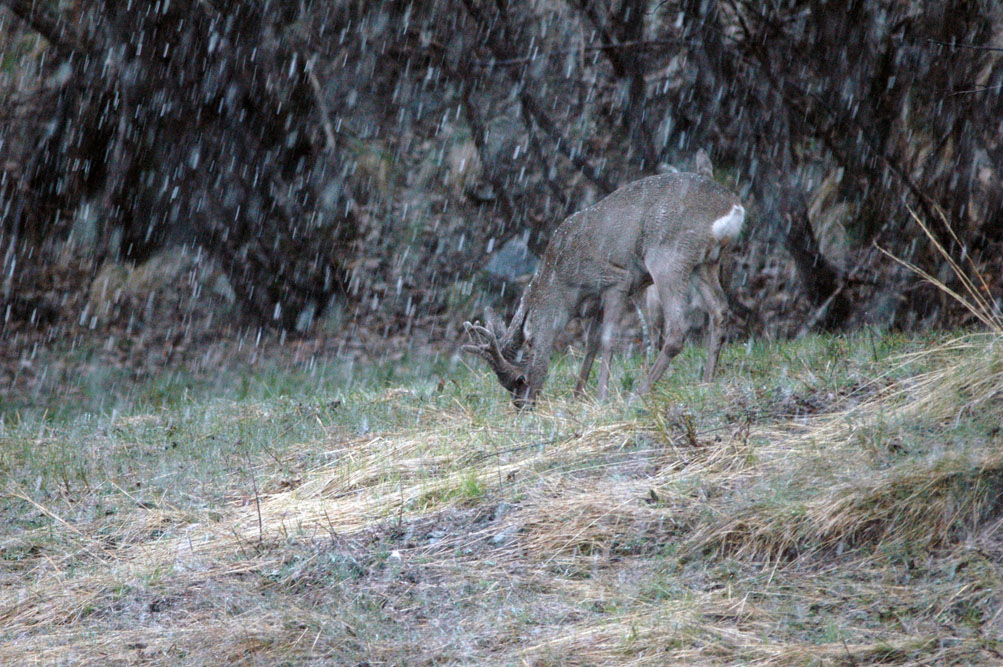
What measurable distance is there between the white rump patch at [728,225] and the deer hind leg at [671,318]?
0.41m

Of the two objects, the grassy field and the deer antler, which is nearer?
the grassy field

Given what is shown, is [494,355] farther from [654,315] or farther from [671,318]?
[654,315]

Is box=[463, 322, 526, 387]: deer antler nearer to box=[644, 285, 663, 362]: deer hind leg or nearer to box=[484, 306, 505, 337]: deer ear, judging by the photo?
box=[484, 306, 505, 337]: deer ear

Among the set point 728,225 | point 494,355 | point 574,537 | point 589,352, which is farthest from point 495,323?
point 574,537

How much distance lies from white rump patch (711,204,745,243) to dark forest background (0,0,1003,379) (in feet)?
11.7

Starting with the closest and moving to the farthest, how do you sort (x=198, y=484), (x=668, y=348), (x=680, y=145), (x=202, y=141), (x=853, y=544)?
(x=853, y=544)
(x=198, y=484)
(x=668, y=348)
(x=680, y=145)
(x=202, y=141)

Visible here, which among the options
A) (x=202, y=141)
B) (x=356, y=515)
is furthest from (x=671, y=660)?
(x=202, y=141)

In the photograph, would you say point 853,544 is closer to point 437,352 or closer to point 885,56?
point 885,56

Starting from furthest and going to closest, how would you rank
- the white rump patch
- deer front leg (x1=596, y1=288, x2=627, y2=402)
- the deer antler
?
the white rump patch, deer front leg (x1=596, y1=288, x2=627, y2=402), the deer antler

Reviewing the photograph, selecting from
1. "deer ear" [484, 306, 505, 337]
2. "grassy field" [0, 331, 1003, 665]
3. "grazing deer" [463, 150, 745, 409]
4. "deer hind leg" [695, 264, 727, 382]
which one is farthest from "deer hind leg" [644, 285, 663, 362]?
"grassy field" [0, 331, 1003, 665]

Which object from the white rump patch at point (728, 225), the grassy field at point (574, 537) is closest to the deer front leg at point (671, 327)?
the white rump patch at point (728, 225)

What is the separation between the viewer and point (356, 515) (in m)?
4.99

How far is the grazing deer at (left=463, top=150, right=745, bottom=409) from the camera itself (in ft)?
23.9

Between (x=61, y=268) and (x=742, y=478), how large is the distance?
13.2 m
